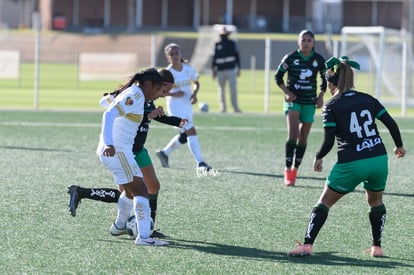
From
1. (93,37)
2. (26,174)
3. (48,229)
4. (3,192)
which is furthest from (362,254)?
(93,37)

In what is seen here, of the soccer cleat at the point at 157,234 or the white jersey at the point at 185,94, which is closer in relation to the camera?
the soccer cleat at the point at 157,234

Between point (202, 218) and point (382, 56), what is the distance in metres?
16.6

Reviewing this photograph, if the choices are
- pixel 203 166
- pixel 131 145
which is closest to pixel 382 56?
pixel 203 166

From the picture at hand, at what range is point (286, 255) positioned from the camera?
8.62m

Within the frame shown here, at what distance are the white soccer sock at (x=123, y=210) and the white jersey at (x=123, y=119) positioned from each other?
0.60 metres

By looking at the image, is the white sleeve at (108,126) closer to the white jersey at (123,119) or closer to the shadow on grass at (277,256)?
the white jersey at (123,119)

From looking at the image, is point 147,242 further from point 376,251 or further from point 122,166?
point 376,251

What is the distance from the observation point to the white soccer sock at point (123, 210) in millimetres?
9250

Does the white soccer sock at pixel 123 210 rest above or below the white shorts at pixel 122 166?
below

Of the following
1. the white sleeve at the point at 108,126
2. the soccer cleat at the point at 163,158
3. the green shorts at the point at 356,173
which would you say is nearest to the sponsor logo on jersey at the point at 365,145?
the green shorts at the point at 356,173

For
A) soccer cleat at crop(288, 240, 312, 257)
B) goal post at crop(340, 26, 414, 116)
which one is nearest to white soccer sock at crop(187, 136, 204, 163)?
soccer cleat at crop(288, 240, 312, 257)

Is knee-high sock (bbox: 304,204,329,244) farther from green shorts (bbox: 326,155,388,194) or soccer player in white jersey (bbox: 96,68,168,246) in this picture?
soccer player in white jersey (bbox: 96,68,168,246)

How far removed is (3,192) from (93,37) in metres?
41.6

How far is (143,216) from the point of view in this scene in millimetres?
8859
